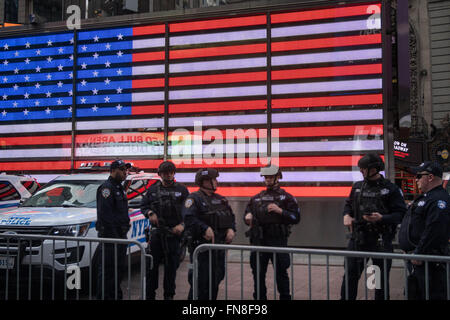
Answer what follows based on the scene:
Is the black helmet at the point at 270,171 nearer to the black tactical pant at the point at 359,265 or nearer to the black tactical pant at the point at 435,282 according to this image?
the black tactical pant at the point at 359,265

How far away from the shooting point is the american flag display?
10.5m

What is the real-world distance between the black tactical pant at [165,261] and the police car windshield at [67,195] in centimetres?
156

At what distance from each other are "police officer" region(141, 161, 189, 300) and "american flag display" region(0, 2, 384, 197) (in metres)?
4.59

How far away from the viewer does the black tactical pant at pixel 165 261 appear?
20.4 feet

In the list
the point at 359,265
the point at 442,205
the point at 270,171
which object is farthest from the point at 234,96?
the point at 442,205

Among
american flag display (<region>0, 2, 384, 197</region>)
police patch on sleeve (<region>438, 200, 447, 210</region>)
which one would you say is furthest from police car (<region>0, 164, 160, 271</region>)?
police patch on sleeve (<region>438, 200, 447, 210</region>)

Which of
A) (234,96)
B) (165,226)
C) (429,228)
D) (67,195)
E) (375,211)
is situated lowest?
(165,226)

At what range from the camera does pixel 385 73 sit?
10.2 m

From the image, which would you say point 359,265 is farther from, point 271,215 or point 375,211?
point 271,215

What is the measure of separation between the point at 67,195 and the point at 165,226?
2249 mm

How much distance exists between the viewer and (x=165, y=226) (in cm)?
637

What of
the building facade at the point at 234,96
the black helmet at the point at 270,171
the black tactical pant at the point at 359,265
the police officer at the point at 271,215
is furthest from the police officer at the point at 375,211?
the building facade at the point at 234,96

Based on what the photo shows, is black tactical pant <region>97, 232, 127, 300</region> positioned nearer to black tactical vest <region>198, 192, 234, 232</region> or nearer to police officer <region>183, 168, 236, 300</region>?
police officer <region>183, 168, 236, 300</region>
